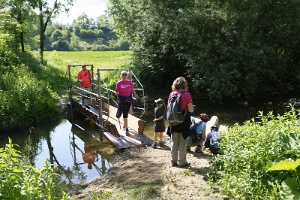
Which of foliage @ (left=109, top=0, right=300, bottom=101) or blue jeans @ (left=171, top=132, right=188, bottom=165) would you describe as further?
foliage @ (left=109, top=0, right=300, bottom=101)

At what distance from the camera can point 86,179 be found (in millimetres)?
8242

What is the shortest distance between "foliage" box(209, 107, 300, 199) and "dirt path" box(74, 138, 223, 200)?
0.41 meters

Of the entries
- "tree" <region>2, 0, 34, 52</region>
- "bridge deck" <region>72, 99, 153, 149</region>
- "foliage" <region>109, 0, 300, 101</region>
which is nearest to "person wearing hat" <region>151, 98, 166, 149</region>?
"bridge deck" <region>72, 99, 153, 149</region>

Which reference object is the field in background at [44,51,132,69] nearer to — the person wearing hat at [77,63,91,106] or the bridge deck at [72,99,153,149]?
the person wearing hat at [77,63,91,106]

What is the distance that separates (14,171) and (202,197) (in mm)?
3042

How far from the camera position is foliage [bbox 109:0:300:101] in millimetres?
16922

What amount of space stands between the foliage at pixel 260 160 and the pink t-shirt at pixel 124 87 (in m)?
4.32

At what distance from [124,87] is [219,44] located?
30.2 feet

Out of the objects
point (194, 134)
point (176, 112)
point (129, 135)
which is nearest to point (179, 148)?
point (176, 112)

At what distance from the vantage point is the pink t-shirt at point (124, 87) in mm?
9396

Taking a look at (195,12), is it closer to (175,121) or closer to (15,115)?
(15,115)

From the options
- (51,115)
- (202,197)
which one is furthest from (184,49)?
(202,197)

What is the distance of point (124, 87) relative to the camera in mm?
9422

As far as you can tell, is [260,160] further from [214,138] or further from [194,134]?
[194,134]
